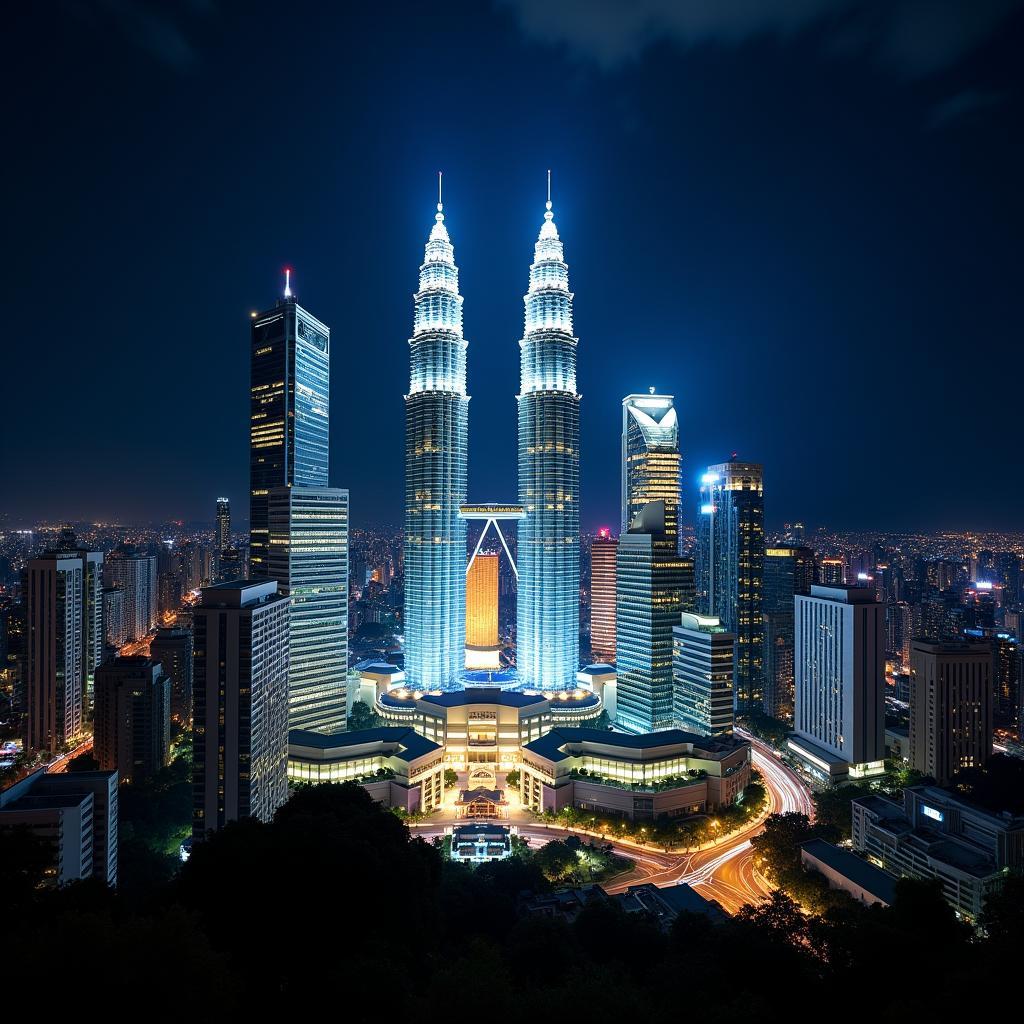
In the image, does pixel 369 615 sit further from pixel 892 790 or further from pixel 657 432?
pixel 892 790

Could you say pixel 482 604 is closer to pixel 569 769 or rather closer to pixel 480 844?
pixel 569 769

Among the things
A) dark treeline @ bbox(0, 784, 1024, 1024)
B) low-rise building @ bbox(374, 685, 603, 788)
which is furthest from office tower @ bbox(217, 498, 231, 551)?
dark treeline @ bbox(0, 784, 1024, 1024)

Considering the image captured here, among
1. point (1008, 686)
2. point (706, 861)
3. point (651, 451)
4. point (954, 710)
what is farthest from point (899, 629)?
point (706, 861)

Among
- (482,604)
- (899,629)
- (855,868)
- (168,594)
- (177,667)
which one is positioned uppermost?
(482,604)

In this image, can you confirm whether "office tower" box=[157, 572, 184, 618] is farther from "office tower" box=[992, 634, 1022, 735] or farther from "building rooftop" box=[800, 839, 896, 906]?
"office tower" box=[992, 634, 1022, 735]

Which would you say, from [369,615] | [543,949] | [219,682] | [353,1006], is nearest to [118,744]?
[219,682]

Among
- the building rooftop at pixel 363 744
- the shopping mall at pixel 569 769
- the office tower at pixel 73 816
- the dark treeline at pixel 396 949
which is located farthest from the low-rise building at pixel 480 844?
the office tower at pixel 73 816

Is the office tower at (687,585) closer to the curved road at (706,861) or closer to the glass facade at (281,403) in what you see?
the curved road at (706,861)
